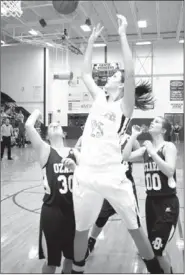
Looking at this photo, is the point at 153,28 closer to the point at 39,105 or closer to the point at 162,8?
the point at 162,8

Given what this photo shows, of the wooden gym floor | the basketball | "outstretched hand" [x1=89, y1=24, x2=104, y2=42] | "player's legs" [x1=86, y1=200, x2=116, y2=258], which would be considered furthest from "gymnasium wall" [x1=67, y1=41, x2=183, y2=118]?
"outstretched hand" [x1=89, y1=24, x2=104, y2=42]

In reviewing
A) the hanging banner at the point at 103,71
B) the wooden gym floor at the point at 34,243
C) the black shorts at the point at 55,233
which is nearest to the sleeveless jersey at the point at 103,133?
the hanging banner at the point at 103,71

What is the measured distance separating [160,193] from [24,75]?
1116 cm

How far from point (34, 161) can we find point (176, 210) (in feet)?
20.2

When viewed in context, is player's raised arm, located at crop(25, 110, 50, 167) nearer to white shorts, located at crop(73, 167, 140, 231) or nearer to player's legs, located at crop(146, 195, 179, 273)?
white shorts, located at crop(73, 167, 140, 231)

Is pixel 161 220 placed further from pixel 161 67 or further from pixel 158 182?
pixel 161 67

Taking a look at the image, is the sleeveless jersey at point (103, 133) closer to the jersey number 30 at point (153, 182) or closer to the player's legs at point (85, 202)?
the player's legs at point (85, 202)

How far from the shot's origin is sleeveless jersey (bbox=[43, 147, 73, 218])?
1481 millimetres

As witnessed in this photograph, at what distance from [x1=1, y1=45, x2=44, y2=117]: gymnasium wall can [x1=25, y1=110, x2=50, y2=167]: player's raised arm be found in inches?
394

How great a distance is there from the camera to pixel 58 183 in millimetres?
1505

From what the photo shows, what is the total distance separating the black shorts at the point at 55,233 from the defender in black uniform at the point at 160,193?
1.57ft

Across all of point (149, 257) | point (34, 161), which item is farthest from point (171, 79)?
point (149, 257)

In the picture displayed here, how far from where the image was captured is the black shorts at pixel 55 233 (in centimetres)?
153

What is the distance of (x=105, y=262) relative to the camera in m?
2.24
